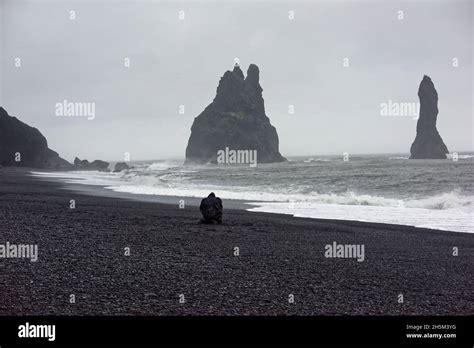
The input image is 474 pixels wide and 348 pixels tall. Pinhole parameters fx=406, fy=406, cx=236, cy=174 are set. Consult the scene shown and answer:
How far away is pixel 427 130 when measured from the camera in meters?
170

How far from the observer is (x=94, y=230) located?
1456 centimetres

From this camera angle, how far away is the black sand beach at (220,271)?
24.4ft

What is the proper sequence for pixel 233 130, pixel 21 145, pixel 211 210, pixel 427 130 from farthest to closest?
pixel 233 130, pixel 427 130, pixel 21 145, pixel 211 210

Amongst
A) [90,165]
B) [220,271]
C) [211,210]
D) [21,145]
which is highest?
[21,145]

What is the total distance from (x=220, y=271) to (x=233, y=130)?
17521 cm

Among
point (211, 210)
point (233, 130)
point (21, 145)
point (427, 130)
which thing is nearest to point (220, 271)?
point (211, 210)

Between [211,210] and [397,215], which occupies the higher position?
[211,210]

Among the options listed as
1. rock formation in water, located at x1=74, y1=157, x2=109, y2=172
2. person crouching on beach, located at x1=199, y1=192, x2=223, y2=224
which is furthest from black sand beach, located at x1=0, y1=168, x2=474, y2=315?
rock formation in water, located at x1=74, y1=157, x2=109, y2=172

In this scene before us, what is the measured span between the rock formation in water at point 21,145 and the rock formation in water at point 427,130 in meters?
139

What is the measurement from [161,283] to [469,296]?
6.60m

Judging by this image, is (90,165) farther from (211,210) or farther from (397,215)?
(211,210)

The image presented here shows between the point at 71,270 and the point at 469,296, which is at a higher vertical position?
the point at 71,270
